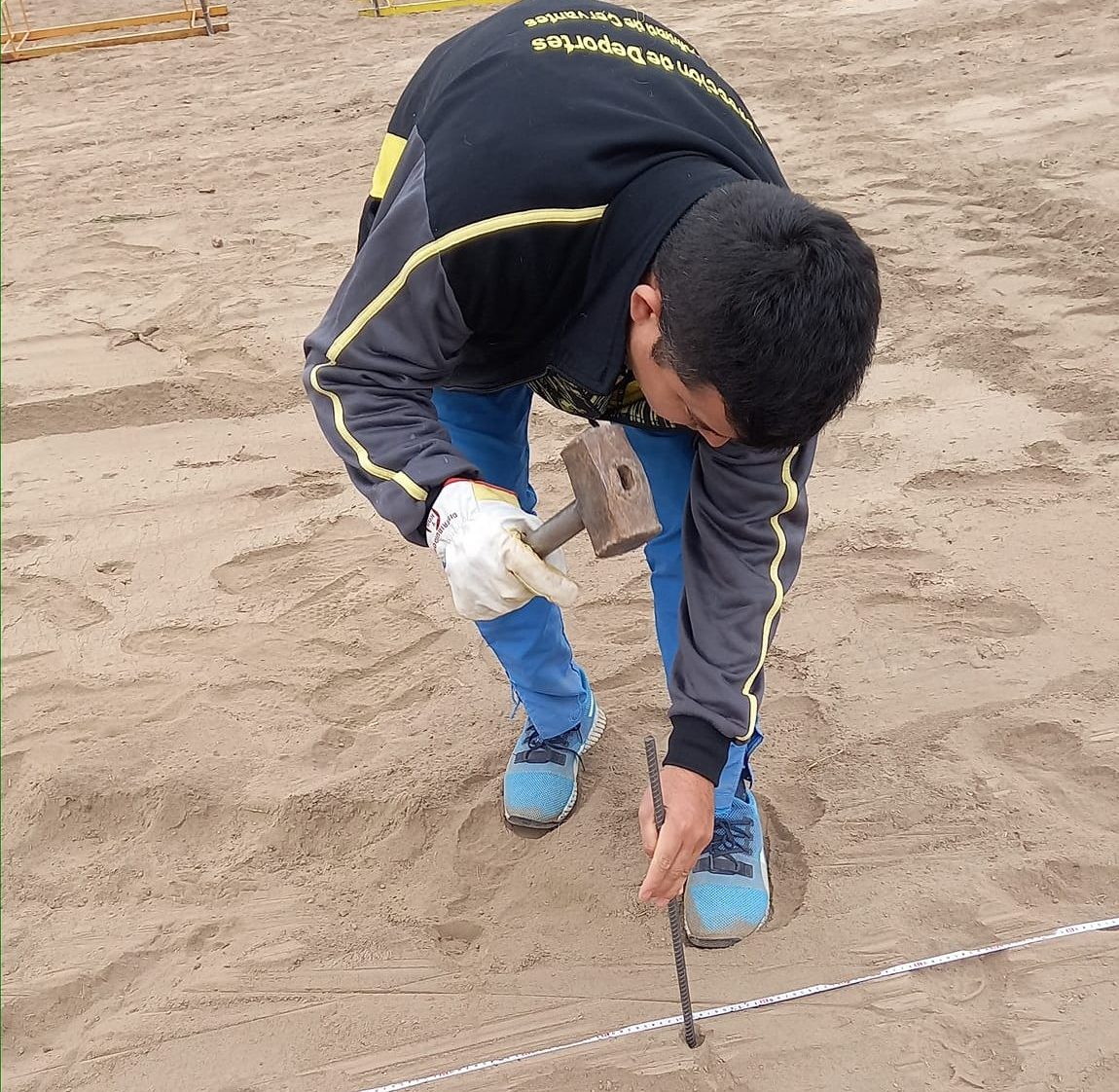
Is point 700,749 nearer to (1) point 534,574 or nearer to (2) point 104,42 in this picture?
(1) point 534,574

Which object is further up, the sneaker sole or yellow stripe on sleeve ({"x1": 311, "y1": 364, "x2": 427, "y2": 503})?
yellow stripe on sleeve ({"x1": 311, "y1": 364, "x2": 427, "y2": 503})

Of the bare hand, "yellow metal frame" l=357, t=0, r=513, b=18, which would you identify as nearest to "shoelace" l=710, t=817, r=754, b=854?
the bare hand

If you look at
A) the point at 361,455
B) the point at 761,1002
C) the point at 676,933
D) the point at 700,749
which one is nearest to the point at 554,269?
the point at 361,455

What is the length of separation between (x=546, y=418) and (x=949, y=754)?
1643mm

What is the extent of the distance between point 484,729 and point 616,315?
1.22 meters

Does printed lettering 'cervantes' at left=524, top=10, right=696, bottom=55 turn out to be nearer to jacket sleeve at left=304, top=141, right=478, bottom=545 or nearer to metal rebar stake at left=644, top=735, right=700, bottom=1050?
jacket sleeve at left=304, top=141, right=478, bottom=545

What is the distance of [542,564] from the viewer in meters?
1.49

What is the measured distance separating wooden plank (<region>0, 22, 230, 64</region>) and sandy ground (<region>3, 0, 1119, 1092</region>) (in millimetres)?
4123

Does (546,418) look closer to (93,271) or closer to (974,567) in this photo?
(974,567)

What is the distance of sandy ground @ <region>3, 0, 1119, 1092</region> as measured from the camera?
188 centimetres

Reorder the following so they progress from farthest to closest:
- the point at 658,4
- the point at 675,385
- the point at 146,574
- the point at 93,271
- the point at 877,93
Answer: the point at 658,4, the point at 877,93, the point at 93,271, the point at 146,574, the point at 675,385

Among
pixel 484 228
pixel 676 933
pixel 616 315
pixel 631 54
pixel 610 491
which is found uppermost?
pixel 631 54

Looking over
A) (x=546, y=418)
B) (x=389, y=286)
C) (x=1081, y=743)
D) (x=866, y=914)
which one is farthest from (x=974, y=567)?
(x=389, y=286)

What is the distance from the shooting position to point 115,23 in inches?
318
